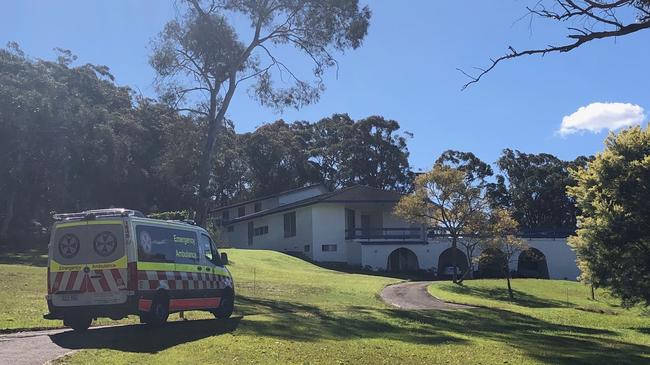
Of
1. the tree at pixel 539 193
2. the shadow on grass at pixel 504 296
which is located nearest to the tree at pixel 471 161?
the tree at pixel 539 193

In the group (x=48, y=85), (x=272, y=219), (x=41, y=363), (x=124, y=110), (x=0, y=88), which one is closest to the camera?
(x=41, y=363)

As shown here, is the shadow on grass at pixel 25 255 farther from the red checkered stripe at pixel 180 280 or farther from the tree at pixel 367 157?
the tree at pixel 367 157

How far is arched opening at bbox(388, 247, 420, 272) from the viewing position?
50.0m

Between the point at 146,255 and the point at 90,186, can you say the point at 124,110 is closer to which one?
the point at 90,186

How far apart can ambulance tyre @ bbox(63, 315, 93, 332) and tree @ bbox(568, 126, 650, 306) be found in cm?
1685

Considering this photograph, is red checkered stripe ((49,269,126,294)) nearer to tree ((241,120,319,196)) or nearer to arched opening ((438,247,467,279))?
arched opening ((438,247,467,279))

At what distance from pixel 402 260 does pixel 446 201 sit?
14352mm

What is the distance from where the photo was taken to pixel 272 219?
54.4 metres

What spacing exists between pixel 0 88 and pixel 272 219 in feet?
83.5

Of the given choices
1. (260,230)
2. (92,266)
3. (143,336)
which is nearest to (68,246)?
(92,266)

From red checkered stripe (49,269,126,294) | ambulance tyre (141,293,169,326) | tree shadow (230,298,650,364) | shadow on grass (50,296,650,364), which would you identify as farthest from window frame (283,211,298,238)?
red checkered stripe (49,269,126,294)

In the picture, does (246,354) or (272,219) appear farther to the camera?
(272,219)

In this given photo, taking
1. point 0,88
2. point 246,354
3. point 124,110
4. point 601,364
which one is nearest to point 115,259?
point 246,354

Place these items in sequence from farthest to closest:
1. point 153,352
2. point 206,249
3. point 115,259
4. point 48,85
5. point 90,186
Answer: point 90,186 < point 48,85 < point 206,249 < point 115,259 < point 153,352
